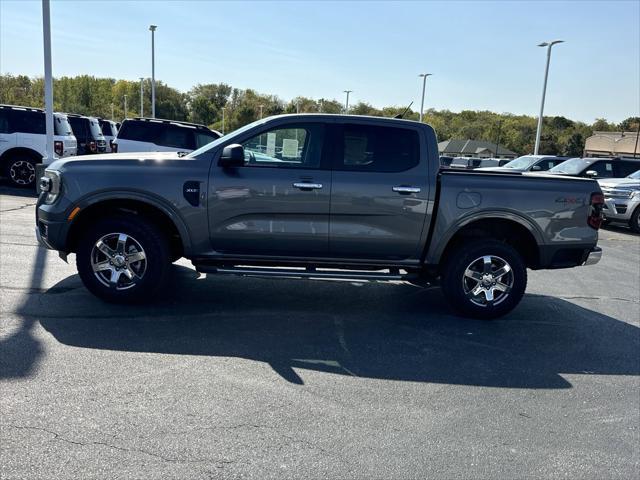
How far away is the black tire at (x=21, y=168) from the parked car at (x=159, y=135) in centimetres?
211

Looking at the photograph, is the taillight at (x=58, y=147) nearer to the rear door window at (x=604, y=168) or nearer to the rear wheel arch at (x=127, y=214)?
the rear wheel arch at (x=127, y=214)

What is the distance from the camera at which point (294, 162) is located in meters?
5.47

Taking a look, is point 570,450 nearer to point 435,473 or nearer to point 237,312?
point 435,473

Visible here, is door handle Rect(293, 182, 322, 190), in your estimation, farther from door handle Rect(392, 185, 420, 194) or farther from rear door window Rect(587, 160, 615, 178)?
rear door window Rect(587, 160, 615, 178)

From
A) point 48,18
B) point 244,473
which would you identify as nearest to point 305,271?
point 244,473

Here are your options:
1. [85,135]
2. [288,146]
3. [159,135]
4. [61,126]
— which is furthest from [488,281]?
[85,135]

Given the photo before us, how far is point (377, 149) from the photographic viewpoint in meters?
5.60

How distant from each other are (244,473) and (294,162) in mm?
3284

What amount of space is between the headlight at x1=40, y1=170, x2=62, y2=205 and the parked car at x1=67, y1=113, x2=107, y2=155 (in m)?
15.4

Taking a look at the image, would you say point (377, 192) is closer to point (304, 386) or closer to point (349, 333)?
point (349, 333)

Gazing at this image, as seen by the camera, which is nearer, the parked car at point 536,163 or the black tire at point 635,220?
the black tire at point 635,220

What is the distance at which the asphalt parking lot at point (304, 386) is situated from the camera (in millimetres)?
3064

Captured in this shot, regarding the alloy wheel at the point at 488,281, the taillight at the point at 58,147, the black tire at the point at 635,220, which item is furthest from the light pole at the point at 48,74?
the black tire at the point at 635,220

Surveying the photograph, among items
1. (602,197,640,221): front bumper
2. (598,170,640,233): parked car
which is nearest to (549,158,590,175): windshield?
(598,170,640,233): parked car
